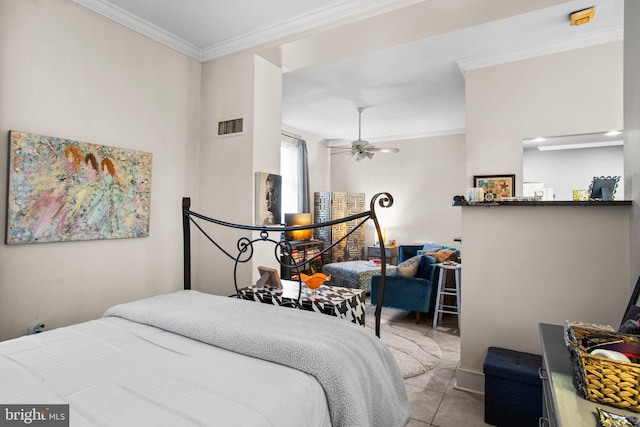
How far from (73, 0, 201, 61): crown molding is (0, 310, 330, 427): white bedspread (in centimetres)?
243

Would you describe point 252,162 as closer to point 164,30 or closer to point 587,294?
point 164,30

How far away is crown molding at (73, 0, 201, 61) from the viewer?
2.70 meters

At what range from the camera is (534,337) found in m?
2.33

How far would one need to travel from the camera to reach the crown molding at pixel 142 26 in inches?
106

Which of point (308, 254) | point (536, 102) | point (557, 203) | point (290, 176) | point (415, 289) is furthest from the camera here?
point (290, 176)

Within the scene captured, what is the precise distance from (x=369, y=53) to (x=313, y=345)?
3.22 meters

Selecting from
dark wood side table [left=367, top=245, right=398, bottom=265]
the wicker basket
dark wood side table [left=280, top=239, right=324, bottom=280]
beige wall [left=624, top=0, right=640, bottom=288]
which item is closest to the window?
dark wood side table [left=280, top=239, right=324, bottom=280]

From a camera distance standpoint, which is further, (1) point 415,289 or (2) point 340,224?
(2) point 340,224

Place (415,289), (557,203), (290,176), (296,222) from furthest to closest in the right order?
1. (290,176)
2. (296,222)
3. (415,289)
4. (557,203)

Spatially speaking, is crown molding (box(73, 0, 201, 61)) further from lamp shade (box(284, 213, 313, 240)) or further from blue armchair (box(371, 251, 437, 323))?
lamp shade (box(284, 213, 313, 240))

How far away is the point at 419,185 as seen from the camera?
723 centimetres

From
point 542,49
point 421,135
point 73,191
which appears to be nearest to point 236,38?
point 73,191

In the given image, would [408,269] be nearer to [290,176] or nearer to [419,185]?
[419,185]

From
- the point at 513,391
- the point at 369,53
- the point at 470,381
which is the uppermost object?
the point at 369,53
